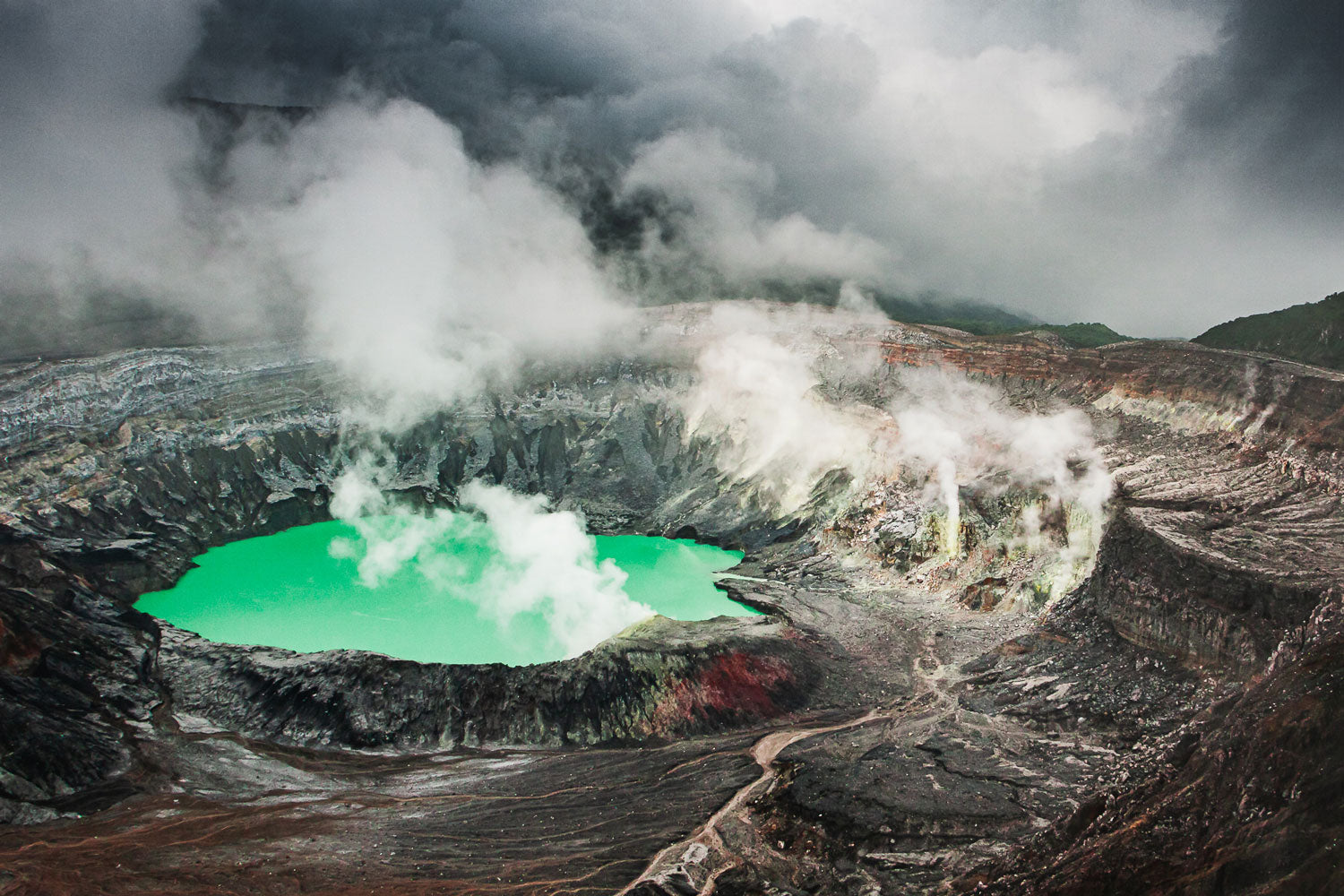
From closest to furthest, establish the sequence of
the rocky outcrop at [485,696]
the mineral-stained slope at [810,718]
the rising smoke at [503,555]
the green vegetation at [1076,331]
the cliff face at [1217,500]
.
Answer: the mineral-stained slope at [810,718] < the cliff face at [1217,500] < the rocky outcrop at [485,696] < the rising smoke at [503,555] < the green vegetation at [1076,331]

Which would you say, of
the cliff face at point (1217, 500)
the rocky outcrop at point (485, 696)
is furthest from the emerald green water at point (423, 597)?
the cliff face at point (1217, 500)

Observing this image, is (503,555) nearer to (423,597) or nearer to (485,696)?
(423,597)

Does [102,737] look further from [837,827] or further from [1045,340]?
[1045,340]

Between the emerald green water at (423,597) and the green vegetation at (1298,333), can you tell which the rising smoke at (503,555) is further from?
the green vegetation at (1298,333)

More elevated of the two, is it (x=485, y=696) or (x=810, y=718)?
(x=485, y=696)

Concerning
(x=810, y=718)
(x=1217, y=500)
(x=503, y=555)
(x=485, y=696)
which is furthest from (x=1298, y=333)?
(x=485, y=696)

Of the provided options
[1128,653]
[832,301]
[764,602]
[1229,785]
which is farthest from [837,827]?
[832,301]

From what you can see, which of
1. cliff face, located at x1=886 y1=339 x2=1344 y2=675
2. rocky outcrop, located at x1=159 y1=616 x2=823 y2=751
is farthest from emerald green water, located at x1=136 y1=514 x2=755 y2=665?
cliff face, located at x1=886 y1=339 x2=1344 y2=675
